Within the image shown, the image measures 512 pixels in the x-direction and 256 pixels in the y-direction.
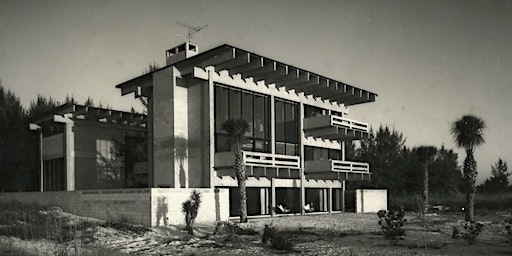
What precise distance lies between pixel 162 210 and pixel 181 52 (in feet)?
43.9

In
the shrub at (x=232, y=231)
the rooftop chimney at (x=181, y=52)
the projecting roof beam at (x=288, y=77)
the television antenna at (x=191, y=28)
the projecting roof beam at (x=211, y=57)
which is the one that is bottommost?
the shrub at (x=232, y=231)

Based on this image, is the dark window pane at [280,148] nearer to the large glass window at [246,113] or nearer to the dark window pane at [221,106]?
the large glass window at [246,113]

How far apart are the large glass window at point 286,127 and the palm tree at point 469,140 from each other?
11.8 m

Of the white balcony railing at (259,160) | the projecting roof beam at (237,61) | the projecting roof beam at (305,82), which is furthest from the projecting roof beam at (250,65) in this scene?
the white balcony railing at (259,160)

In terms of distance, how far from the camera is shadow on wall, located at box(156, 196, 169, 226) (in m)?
23.0

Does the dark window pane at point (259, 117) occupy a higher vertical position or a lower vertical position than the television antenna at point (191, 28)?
lower

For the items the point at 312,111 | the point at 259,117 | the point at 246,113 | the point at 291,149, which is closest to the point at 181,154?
the point at 246,113

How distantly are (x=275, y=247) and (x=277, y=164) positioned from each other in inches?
594

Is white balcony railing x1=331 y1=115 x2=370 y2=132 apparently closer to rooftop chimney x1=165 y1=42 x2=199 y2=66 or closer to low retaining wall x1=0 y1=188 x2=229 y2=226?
rooftop chimney x1=165 y1=42 x2=199 y2=66

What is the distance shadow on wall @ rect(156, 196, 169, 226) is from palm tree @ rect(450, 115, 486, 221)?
57.0 feet

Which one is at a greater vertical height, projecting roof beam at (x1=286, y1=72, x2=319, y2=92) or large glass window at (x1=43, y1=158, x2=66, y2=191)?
projecting roof beam at (x1=286, y1=72, x2=319, y2=92)

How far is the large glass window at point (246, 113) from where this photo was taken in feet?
98.2

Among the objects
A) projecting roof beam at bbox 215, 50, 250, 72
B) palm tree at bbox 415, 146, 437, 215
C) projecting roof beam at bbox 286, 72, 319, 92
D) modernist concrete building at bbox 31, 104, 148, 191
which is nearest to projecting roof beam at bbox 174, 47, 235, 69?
projecting roof beam at bbox 215, 50, 250, 72

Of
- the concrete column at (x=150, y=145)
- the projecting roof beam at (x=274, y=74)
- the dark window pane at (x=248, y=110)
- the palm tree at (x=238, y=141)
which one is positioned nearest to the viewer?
the palm tree at (x=238, y=141)
